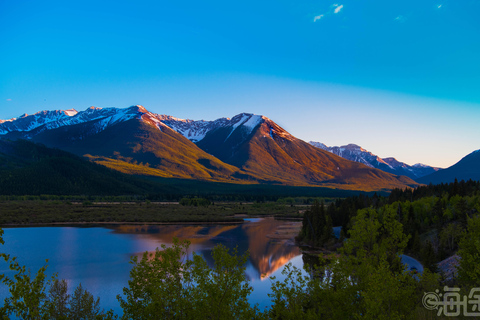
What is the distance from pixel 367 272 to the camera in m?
23.3

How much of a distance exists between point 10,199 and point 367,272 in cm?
16218

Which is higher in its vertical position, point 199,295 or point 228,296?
point 228,296

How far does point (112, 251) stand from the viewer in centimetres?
5866

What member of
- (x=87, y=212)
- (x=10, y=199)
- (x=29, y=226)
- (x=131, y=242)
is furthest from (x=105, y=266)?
(x=10, y=199)

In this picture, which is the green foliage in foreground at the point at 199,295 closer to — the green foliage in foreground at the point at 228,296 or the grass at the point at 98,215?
the green foliage in foreground at the point at 228,296

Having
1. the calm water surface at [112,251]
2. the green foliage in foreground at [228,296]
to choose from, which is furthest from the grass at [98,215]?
the green foliage in foreground at [228,296]

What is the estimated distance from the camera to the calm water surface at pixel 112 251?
3981 cm

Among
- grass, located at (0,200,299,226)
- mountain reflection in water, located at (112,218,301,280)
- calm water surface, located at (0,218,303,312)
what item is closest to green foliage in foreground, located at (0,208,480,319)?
calm water surface, located at (0,218,303,312)

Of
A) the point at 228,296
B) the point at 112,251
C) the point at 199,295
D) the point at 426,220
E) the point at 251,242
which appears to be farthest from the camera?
the point at 251,242

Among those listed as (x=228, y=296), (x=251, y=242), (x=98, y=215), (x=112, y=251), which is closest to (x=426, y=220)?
(x=251, y=242)

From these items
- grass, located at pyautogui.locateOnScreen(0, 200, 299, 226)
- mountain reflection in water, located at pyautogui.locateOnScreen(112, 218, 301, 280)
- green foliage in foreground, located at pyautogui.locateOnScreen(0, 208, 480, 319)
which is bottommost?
mountain reflection in water, located at pyautogui.locateOnScreen(112, 218, 301, 280)

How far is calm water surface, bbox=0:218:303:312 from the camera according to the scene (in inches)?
1567

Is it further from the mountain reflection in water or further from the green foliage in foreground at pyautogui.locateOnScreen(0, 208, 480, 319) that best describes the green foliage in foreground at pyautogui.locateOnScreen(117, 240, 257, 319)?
the mountain reflection in water

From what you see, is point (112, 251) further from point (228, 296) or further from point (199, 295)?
point (228, 296)
